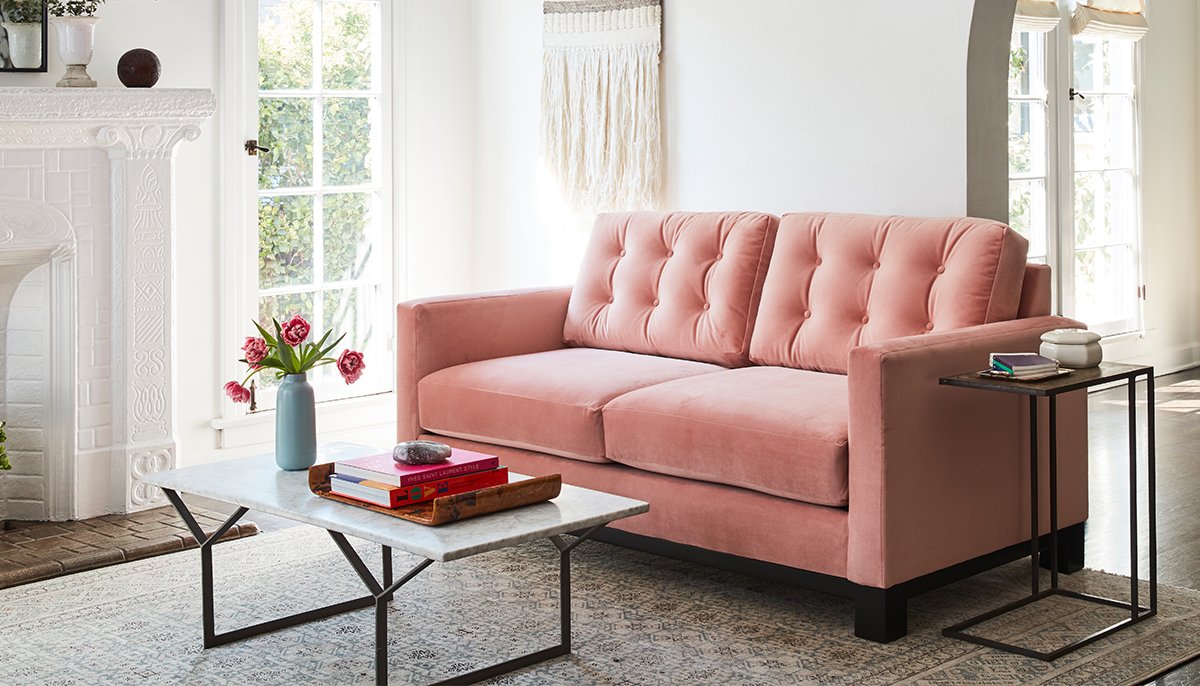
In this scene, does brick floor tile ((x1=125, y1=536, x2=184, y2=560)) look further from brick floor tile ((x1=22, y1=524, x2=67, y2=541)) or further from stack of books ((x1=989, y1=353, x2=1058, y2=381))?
stack of books ((x1=989, y1=353, x2=1058, y2=381))

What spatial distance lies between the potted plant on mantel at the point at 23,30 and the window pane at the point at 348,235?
1259 millimetres

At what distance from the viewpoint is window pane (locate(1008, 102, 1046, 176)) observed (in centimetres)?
625

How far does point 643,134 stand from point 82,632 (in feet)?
8.65

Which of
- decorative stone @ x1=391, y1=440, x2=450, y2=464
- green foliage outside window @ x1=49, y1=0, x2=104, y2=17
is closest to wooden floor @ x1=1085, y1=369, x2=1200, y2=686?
decorative stone @ x1=391, y1=440, x2=450, y2=464

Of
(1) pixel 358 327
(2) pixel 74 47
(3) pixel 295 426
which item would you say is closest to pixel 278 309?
(1) pixel 358 327

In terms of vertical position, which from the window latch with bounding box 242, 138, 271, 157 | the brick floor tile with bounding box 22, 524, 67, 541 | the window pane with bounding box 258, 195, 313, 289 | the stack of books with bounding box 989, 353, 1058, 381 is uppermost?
the window latch with bounding box 242, 138, 271, 157

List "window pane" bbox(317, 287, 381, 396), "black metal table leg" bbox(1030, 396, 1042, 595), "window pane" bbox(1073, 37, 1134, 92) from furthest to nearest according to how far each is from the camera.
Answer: "window pane" bbox(1073, 37, 1134, 92), "window pane" bbox(317, 287, 381, 396), "black metal table leg" bbox(1030, 396, 1042, 595)

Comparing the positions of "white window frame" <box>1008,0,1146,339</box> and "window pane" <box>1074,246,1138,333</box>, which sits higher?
"white window frame" <box>1008,0,1146,339</box>

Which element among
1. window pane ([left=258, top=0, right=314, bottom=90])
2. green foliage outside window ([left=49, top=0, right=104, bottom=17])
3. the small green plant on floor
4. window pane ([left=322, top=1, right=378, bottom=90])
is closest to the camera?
the small green plant on floor

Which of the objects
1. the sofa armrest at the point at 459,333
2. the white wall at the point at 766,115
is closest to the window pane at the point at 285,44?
the white wall at the point at 766,115

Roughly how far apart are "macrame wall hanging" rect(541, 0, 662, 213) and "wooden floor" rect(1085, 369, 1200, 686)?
1854 mm

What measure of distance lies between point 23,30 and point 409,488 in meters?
2.35

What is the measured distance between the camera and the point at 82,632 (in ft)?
10.8

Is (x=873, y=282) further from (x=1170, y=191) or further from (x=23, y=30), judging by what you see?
(x=1170, y=191)
